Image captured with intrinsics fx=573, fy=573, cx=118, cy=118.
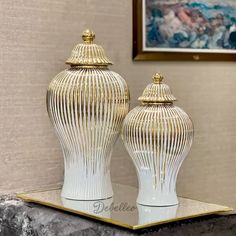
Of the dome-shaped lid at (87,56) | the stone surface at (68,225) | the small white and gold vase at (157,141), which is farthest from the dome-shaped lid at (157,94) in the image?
the stone surface at (68,225)

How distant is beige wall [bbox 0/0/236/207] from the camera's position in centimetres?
143

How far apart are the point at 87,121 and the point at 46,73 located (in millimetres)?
245

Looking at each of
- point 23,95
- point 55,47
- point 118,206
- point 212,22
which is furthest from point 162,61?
point 118,206

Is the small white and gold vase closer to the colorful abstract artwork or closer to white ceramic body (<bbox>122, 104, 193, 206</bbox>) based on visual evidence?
white ceramic body (<bbox>122, 104, 193, 206</bbox>)

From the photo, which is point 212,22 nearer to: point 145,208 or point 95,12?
point 95,12

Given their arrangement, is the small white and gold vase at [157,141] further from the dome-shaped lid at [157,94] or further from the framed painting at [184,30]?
the framed painting at [184,30]

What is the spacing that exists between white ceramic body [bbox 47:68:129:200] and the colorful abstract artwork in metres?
0.36

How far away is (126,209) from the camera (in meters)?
1.24

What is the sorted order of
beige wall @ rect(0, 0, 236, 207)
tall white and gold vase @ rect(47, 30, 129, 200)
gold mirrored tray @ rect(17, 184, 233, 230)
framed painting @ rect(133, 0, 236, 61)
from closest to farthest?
gold mirrored tray @ rect(17, 184, 233, 230) < tall white and gold vase @ rect(47, 30, 129, 200) < beige wall @ rect(0, 0, 236, 207) < framed painting @ rect(133, 0, 236, 61)

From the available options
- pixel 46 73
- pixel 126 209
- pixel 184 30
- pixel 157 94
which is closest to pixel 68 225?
pixel 126 209

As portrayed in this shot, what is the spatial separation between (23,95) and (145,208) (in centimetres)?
44

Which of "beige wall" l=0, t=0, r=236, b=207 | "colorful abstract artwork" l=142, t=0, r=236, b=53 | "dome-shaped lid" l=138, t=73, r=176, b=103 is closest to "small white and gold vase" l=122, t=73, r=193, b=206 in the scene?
"dome-shaped lid" l=138, t=73, r=176, b=103

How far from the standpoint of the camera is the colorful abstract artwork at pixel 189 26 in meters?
1.66

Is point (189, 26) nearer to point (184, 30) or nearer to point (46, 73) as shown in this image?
point (184, 30)
